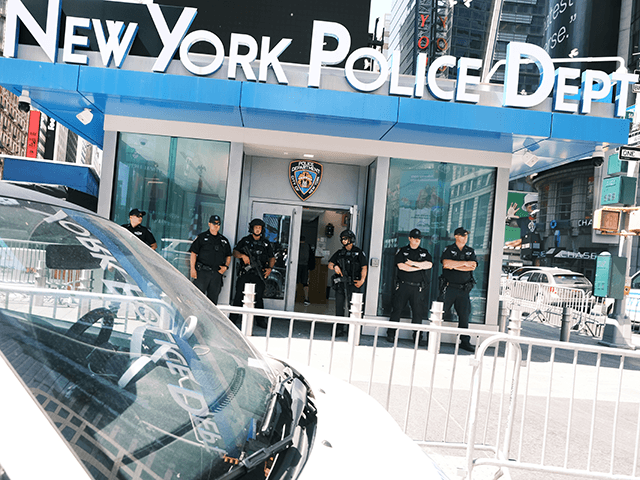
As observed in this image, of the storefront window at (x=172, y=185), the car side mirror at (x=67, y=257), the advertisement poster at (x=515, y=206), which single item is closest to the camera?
the car side mirror at (x=67, y=257)

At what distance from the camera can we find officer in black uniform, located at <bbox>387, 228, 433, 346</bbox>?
8828 millimetres

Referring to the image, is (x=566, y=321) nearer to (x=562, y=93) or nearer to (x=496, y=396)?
(x=562, y=93)

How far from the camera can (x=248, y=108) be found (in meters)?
7.79

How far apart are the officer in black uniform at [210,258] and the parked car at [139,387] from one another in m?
6.88

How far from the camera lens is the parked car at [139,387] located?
Result: 1.05m

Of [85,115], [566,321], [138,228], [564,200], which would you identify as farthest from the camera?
[564,200]

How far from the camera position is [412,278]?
884cm

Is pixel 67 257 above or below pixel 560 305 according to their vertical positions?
above

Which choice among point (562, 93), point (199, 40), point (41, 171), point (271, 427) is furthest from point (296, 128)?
point (41, 171)

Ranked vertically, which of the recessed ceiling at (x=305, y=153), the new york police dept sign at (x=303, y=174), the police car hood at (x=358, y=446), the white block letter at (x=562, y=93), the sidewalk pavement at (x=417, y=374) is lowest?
the sidewalk pavement at (x=417, y=374)

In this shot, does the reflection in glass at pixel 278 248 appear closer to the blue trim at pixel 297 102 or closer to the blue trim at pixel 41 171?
the blue trim at pixel 297 102

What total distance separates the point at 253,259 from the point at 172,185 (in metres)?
2.23

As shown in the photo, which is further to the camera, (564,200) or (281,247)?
(564,200)

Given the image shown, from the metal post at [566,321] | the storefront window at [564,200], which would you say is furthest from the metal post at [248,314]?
the storefront window at [564,200]
